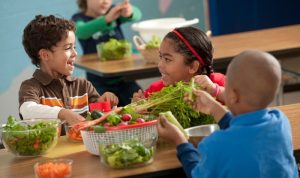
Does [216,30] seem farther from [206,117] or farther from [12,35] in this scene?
[206,117]

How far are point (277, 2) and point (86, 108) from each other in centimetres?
412

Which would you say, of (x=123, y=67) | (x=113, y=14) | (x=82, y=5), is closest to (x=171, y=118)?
(x=123, y=67)

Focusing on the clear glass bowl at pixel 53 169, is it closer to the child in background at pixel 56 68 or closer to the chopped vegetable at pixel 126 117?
the chopped vegetable at pixel 126 117

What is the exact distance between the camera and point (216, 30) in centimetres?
721

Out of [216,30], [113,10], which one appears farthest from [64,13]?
[216,30]

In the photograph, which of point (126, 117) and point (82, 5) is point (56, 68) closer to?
point (126, 117)

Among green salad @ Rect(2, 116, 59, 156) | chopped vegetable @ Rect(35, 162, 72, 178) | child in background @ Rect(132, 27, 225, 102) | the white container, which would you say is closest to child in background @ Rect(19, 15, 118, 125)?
child in background @ Rect(132, 27, 225, 102)

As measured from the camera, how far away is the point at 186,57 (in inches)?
138

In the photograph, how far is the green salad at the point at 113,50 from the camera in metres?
5.12

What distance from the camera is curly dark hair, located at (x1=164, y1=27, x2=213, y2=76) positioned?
3.49 meters

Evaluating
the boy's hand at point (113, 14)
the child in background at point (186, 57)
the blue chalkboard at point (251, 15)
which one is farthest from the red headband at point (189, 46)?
the blue chalkboard at point (251, 15)

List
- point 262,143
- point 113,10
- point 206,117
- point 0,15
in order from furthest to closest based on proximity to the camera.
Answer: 1. point 0,15
2. point 113,10
3. point 206,117
4. point 262,143

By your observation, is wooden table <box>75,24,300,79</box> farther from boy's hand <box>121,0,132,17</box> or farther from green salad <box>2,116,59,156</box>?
green salad <box>2,116,59,156</box>

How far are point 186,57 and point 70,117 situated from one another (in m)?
0.69
